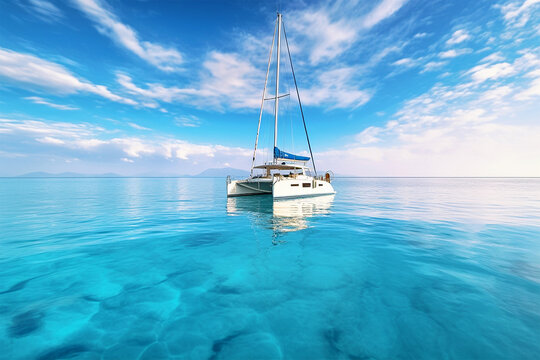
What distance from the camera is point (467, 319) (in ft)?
9.87

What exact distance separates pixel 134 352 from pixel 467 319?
442 cm

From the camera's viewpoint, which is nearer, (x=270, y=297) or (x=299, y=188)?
(x=270, y=297)

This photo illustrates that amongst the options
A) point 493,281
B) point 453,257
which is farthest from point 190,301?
point 453,257

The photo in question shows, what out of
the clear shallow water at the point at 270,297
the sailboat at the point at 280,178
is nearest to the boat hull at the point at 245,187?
the sailboat at the point at 280,178

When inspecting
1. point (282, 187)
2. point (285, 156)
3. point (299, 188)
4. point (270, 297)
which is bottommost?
point (270, 297)

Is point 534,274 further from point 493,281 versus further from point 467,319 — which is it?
point 467,319

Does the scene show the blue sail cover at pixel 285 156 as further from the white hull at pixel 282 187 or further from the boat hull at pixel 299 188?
the boat hull at pixel 299 188

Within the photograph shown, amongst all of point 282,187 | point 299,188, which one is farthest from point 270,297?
point 299,188

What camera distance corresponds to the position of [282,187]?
16.7m

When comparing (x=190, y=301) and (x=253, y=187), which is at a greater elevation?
(x=253, y=187)

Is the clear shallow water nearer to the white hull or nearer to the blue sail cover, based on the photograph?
the white hull

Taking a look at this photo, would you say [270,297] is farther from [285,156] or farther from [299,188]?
[285,156]

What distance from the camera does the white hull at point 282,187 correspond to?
16612 millimetres

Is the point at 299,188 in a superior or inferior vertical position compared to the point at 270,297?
superior
